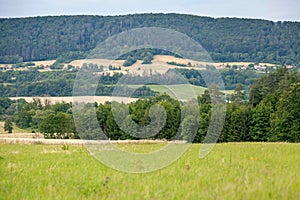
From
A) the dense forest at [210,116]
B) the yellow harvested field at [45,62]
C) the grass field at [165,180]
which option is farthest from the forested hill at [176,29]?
the grass field at [165,180]

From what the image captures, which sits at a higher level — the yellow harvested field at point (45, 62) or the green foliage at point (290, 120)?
the yellow harvested field at point (45, 62)

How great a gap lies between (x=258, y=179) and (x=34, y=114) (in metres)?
92.7

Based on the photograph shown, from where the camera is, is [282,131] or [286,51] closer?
[282,131]

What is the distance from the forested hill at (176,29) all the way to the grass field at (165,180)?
132 metres

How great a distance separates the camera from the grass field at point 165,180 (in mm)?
8891

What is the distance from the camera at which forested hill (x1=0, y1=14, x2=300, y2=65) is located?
517ft

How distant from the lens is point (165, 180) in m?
10.5

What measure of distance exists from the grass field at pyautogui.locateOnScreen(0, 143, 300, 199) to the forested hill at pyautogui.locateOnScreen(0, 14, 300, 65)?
5209 inches

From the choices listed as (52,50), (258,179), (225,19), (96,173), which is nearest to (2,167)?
(96,173)

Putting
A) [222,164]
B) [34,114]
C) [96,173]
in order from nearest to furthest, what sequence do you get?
[96,173]
[222,164]
[34,114]

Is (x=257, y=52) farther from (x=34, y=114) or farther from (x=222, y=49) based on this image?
(x=34, y=114)

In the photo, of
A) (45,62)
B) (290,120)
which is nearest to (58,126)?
(290,120)

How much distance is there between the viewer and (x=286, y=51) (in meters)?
163

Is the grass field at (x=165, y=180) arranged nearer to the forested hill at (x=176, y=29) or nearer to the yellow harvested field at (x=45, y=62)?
the forested hill at (x=176, y=29)
